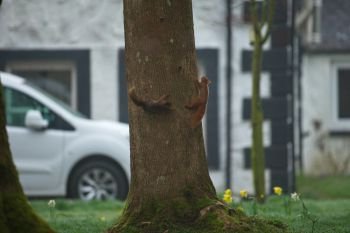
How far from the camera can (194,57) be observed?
269 inches

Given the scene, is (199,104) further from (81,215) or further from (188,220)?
(81,215)

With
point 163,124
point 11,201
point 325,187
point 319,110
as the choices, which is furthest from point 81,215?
point 319,110

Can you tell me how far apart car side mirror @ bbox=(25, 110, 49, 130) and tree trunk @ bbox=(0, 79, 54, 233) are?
8.94m

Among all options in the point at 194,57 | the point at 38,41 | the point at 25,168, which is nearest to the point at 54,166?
the point at 25,168

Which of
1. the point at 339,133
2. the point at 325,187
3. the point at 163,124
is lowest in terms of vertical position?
the point at 325,187

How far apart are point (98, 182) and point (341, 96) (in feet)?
31.1

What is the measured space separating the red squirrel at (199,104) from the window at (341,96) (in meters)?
16.4

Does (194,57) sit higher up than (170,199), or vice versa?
(194,57)

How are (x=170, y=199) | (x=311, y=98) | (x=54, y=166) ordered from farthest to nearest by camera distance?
(x=311, y=98)
(x=54, y=166)
(x=170, y=199)

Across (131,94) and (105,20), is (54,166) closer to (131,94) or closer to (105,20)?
(105,20)

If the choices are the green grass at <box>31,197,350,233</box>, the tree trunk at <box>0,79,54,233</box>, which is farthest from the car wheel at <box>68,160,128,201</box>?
the tree trunk at <box>0,79,54,233</box>

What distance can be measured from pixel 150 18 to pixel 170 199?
110 centimetres

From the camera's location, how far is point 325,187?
18859 mm

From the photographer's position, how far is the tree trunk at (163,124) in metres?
6.68
